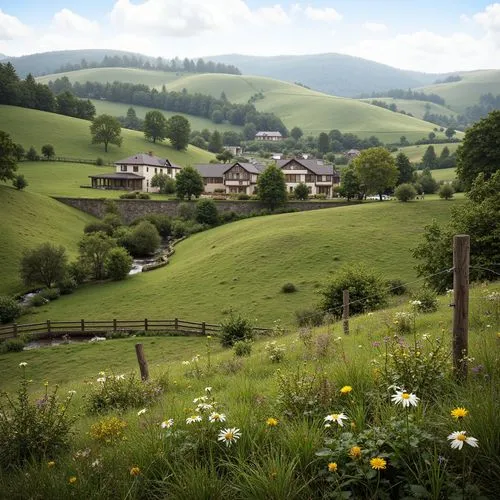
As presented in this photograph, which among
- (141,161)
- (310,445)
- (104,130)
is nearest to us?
(310,445)

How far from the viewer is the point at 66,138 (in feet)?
436

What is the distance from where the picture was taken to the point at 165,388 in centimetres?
1155

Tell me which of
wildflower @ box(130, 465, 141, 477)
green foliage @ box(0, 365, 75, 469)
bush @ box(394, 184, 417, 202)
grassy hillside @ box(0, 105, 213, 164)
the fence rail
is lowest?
the fence rail

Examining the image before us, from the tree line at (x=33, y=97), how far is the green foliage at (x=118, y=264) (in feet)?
398

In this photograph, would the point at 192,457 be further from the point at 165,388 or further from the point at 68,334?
the point at 68,334

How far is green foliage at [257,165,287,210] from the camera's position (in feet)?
258

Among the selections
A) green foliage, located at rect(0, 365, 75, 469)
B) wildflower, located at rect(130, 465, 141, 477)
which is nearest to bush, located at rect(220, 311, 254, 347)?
green foliage, located at rect(0, 365, 75, 469)

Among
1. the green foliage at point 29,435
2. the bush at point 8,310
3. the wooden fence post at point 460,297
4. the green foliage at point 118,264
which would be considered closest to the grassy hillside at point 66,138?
the green foliage at point 118,264

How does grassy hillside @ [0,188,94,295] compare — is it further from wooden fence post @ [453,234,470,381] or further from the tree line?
the tree line

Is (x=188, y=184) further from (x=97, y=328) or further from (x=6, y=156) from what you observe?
(x=97, y=328)

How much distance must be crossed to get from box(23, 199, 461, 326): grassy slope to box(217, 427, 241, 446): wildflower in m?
26.8

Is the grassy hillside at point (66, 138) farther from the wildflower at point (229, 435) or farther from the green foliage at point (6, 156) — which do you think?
the wildflower at point (229, 435)

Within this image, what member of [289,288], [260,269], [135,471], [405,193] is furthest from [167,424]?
[405,193]

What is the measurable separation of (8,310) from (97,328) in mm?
10320
